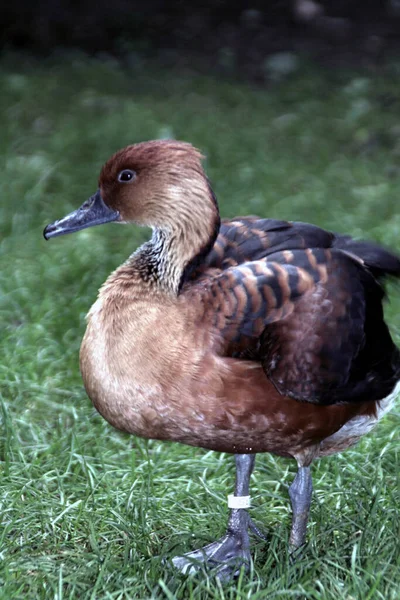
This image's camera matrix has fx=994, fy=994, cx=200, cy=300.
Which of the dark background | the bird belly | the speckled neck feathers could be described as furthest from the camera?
the dark background

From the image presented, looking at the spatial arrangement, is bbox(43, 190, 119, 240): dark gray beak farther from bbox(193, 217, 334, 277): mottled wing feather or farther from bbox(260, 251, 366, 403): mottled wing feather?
bbox(260, 251, 366, 403): mottled wing feather

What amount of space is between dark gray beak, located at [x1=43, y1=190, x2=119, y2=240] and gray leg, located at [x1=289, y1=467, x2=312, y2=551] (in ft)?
3.41

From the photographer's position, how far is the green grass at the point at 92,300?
315cm

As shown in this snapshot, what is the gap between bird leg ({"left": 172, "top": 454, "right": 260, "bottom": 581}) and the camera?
10.4ft

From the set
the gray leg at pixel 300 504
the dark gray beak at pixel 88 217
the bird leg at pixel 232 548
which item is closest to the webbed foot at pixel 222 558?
the bird leg at pixel 232 548

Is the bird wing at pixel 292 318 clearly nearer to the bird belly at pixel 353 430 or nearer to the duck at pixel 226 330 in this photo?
the duck at pixel 226 330

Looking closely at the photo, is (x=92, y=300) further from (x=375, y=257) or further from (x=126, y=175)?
(x=375, y=257)

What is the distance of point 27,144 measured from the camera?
23.7 feet

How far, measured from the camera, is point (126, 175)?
3.15 m

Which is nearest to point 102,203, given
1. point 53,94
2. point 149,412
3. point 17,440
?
point 149,412

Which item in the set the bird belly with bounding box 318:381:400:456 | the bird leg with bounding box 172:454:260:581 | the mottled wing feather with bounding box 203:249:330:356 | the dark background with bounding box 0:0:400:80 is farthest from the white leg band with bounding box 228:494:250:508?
the dark background with bounding box 0:0:400:80

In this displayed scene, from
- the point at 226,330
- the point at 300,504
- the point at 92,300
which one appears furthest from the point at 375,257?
the point at 92,300

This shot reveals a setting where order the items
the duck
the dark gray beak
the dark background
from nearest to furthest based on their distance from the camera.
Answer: the duck < the dark gray beak < the dark background

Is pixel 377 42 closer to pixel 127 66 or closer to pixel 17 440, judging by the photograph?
pixel 127 66
